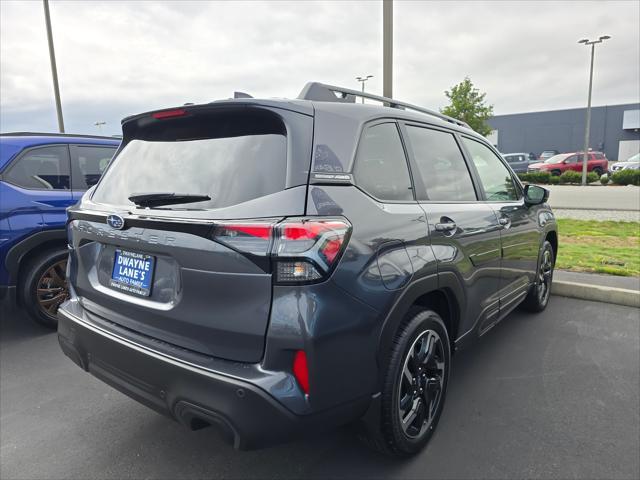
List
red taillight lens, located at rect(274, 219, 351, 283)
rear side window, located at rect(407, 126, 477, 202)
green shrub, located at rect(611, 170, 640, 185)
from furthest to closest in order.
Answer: green shrub, located at rect(611, 170, 640, 185), rear side window, located at rect(407, 126, 477, 202), red taillight lens, located at rect(274, 219, 351, 283)

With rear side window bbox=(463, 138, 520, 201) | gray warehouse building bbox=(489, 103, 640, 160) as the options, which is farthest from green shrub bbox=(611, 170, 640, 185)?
gray warehouse building bbox=(489, 103, 640, 160)

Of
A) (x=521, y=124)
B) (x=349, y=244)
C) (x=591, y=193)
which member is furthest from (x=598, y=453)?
(x=521, y=124)

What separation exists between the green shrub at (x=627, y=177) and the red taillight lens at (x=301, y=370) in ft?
80.1

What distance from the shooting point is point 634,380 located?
10.6ft

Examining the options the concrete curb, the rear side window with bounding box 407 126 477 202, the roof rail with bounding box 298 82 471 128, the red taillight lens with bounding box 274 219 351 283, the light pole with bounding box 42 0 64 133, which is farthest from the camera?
the light pole with bounding box 42 0 64 133

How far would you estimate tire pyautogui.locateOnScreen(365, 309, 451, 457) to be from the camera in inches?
83.0

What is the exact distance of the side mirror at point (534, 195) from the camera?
3.98 m

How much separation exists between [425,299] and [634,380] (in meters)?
1.98

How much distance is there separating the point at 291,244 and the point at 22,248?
3450 mm

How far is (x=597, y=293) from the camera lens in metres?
4.95

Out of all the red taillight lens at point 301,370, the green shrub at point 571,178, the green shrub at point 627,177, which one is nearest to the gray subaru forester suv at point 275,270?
the red taillight lens at point 301,370

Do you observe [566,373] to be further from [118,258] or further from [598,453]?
[118,258]

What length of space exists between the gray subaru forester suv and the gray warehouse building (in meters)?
56.3

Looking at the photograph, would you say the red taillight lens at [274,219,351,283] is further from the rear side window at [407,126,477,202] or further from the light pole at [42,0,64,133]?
the light pole at [42,0,64,133]
